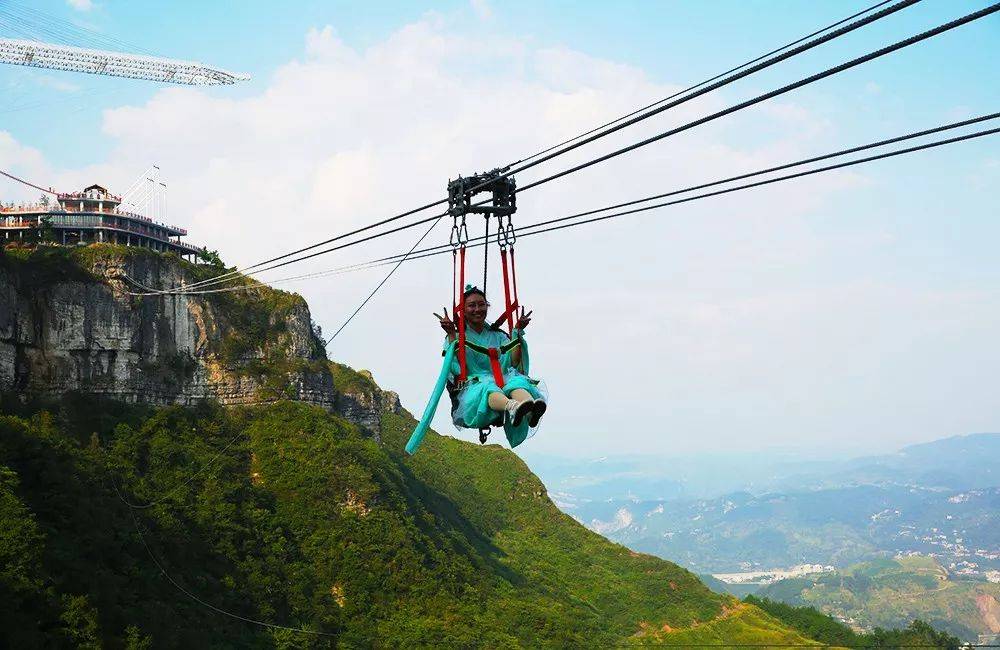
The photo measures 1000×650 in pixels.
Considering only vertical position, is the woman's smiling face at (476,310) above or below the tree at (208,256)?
below

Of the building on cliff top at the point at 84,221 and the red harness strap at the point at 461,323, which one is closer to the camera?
the red harness strap at the point at 461,323

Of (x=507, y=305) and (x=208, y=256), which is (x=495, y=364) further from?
(x=208, y=256)

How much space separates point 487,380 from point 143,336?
37964 millimetres

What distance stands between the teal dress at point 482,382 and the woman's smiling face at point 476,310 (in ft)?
0.34

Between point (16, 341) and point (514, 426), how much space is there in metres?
36.3

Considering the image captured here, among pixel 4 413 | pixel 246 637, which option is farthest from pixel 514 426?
pixel 4 413

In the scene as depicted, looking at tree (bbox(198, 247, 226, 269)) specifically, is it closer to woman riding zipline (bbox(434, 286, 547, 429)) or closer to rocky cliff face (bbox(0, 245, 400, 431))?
rocky cliff face (bbox(0, 245, 400, 431))

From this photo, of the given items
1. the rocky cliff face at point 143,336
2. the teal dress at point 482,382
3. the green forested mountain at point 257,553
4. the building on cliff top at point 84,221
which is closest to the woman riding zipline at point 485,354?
the teal dress at point 482,382

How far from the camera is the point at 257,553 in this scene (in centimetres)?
4225

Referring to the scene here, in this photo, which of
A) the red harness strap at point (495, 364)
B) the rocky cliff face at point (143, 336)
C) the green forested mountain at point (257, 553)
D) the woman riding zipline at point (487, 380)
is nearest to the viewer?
the woman riding zipline at point (487, 380)

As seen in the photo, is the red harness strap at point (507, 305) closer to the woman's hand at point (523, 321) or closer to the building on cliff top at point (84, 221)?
the woman's hand at point (523, 321)

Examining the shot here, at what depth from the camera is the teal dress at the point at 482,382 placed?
12.1 m

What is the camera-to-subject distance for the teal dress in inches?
478

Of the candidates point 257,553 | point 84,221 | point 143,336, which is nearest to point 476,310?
point 257,553
